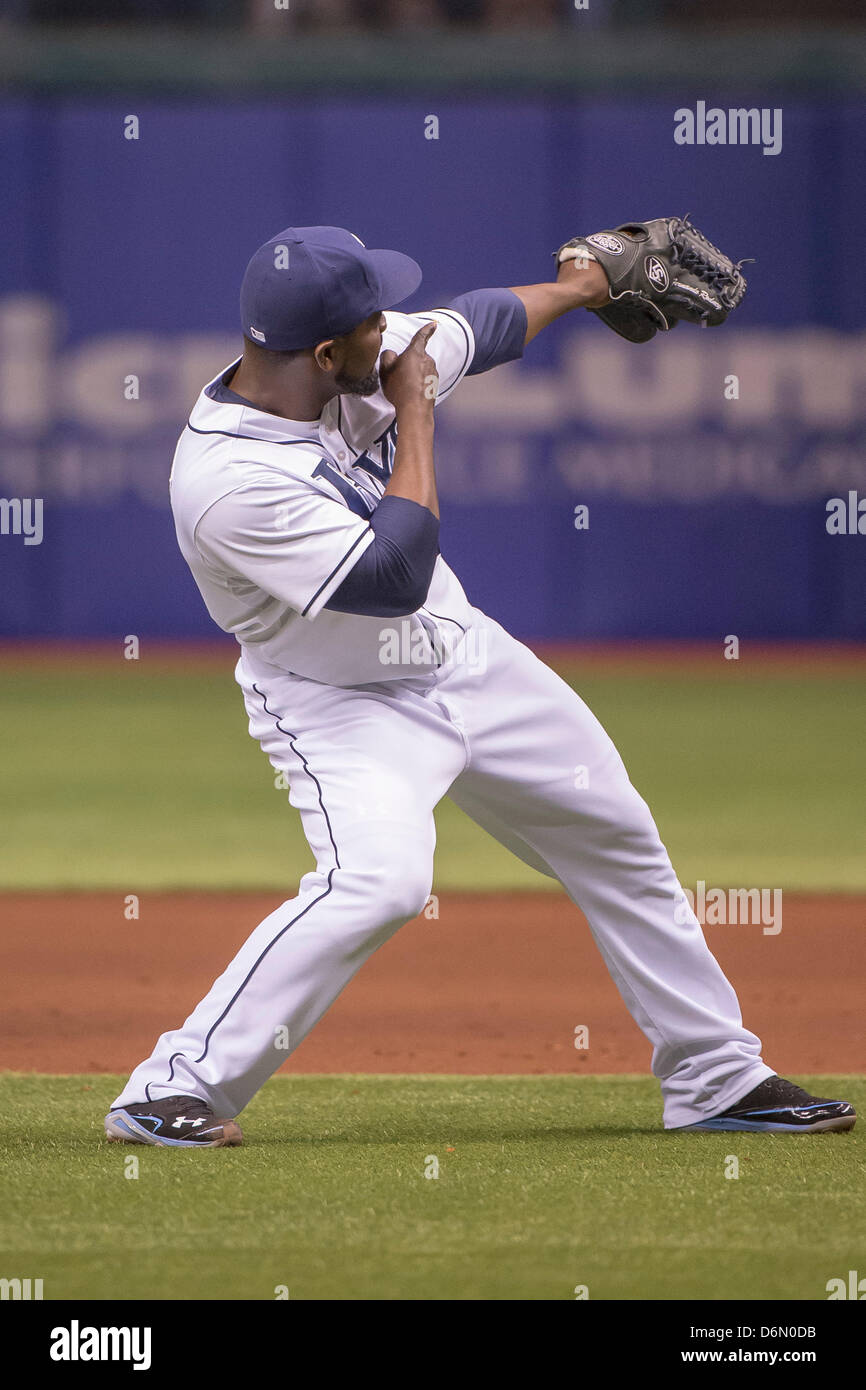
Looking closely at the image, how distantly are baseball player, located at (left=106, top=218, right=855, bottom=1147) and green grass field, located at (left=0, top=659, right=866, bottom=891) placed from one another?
12.0 ft

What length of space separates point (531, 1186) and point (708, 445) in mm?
13262

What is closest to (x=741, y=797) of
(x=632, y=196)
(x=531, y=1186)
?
(x=531, y=1186)

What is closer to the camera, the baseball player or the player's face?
the baseball player

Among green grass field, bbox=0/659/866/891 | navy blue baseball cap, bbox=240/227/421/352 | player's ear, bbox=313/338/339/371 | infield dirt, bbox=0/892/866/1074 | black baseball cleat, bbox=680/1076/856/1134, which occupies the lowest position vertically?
infield dirt, bbox=0/892/866/1074

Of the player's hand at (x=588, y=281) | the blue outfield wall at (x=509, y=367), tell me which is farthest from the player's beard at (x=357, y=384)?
the blue outfield wall at (x=509, y=367)

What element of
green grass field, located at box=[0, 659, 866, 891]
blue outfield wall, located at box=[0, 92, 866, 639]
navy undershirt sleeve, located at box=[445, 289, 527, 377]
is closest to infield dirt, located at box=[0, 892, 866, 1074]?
green grass field, located at box=[0, 659, 866, 891]

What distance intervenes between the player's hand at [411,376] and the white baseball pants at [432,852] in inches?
21.4

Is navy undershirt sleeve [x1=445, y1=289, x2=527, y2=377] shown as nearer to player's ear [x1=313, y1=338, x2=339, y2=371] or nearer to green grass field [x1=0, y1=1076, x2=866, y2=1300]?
player's ear [x1=313, y1=338, x2=339, y2=371]

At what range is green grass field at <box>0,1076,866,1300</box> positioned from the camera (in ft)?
9.71

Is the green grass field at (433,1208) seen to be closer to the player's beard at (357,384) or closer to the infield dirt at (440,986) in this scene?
the infield dirt at (440,986)

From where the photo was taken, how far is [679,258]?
428 centimetres

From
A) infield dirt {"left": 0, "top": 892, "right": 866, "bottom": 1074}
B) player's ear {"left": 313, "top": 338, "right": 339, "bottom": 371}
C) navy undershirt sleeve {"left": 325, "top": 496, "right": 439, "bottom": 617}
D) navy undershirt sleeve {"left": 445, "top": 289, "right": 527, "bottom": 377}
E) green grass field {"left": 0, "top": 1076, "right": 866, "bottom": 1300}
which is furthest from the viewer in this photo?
infield dirt {"left": 0, "top": 892, "right": 866, "bottom": 1074}

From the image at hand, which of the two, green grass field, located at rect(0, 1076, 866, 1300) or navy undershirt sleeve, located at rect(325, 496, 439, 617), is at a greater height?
navy undershirt sleeve, located at rect(325, 496, 439, 617)

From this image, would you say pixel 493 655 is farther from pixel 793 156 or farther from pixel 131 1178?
pixel 793 156
